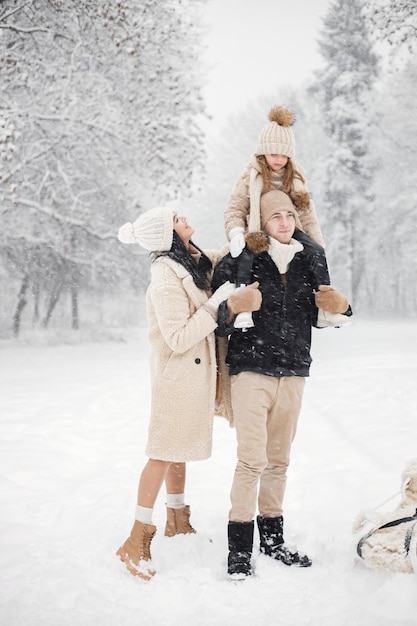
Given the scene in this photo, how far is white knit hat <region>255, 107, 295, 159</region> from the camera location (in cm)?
393

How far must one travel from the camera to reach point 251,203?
12.8 feet

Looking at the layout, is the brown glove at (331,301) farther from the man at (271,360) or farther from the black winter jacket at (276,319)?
the black winter jacket at (276,319)

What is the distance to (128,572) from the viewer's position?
11.7 ft

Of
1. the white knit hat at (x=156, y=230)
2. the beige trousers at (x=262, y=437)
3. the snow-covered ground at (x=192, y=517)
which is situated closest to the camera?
the snow-covered ground at (x=192, y=517)

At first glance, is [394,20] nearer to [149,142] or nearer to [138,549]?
[149,142]


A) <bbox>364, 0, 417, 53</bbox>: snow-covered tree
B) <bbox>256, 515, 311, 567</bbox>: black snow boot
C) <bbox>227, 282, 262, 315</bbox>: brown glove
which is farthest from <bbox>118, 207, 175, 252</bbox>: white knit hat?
<bbox>364, 0, 417, 53</bbox>: snow-covered tree

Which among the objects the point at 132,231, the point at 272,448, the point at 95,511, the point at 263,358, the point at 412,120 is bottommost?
the point at 95,511

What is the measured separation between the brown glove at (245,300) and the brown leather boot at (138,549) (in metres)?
1.46

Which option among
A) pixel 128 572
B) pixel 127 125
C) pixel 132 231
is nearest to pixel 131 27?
pixel 127 125

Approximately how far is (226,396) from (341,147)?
25.8 m

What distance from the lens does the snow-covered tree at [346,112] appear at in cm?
2745

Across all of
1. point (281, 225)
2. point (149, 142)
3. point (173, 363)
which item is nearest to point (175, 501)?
point (173, 363)

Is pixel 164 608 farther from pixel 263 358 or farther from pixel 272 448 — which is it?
pixel 263 358

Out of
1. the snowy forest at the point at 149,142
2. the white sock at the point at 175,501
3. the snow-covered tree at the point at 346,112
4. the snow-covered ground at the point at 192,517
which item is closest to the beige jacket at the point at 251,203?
the white sock at the point at 175,501
